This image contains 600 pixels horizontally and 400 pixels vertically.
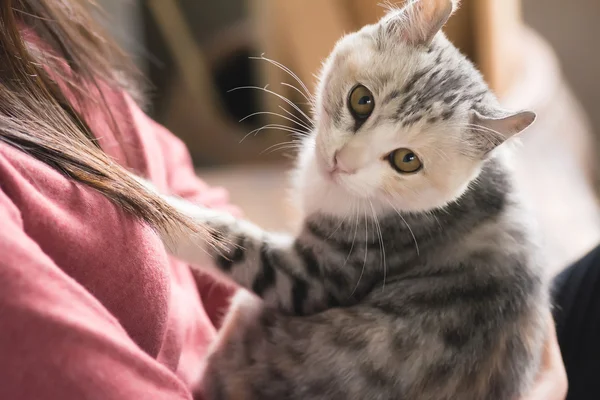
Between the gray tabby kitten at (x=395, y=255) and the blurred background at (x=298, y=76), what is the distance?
0.59 metres

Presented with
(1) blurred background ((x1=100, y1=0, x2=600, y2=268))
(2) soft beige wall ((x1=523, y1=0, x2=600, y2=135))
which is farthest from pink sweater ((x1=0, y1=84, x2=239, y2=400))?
(2) soft beige wall ((x1=523, y1=0, x2=600, y2=135))

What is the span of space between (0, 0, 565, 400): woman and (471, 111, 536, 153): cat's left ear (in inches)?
13.6

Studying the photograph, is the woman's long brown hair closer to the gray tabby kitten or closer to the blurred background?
the gray tabby kitten

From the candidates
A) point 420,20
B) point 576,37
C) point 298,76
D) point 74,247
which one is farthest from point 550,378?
point 576,37

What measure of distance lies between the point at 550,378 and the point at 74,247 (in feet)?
2.26

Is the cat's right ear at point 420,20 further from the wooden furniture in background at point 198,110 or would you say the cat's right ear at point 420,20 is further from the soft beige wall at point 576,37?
the soft beige wall at point 576,37

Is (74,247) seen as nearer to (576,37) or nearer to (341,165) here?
(341,165)

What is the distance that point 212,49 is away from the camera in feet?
9.43

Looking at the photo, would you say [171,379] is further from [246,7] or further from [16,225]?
[246,7]

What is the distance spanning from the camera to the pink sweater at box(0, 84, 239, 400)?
1.41 ft

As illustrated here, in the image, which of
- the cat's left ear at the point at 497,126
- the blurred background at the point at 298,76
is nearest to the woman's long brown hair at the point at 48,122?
the cat's left ear at the point at 497,126

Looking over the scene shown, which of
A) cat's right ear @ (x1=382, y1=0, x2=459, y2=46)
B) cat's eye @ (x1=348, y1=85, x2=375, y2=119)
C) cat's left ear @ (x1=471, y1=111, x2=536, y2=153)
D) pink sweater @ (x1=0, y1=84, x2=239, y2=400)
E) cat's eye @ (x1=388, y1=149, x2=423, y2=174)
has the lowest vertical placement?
pink sweater @ (x1=0, y1=84, x2=239, y2=400)

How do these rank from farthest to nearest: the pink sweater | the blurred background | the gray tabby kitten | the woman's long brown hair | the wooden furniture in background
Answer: the wooden furniture in background
the blurred background
the gray tabby kitten
the woman's long brown hair
the pink sweater

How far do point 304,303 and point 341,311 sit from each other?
2.3 inches
